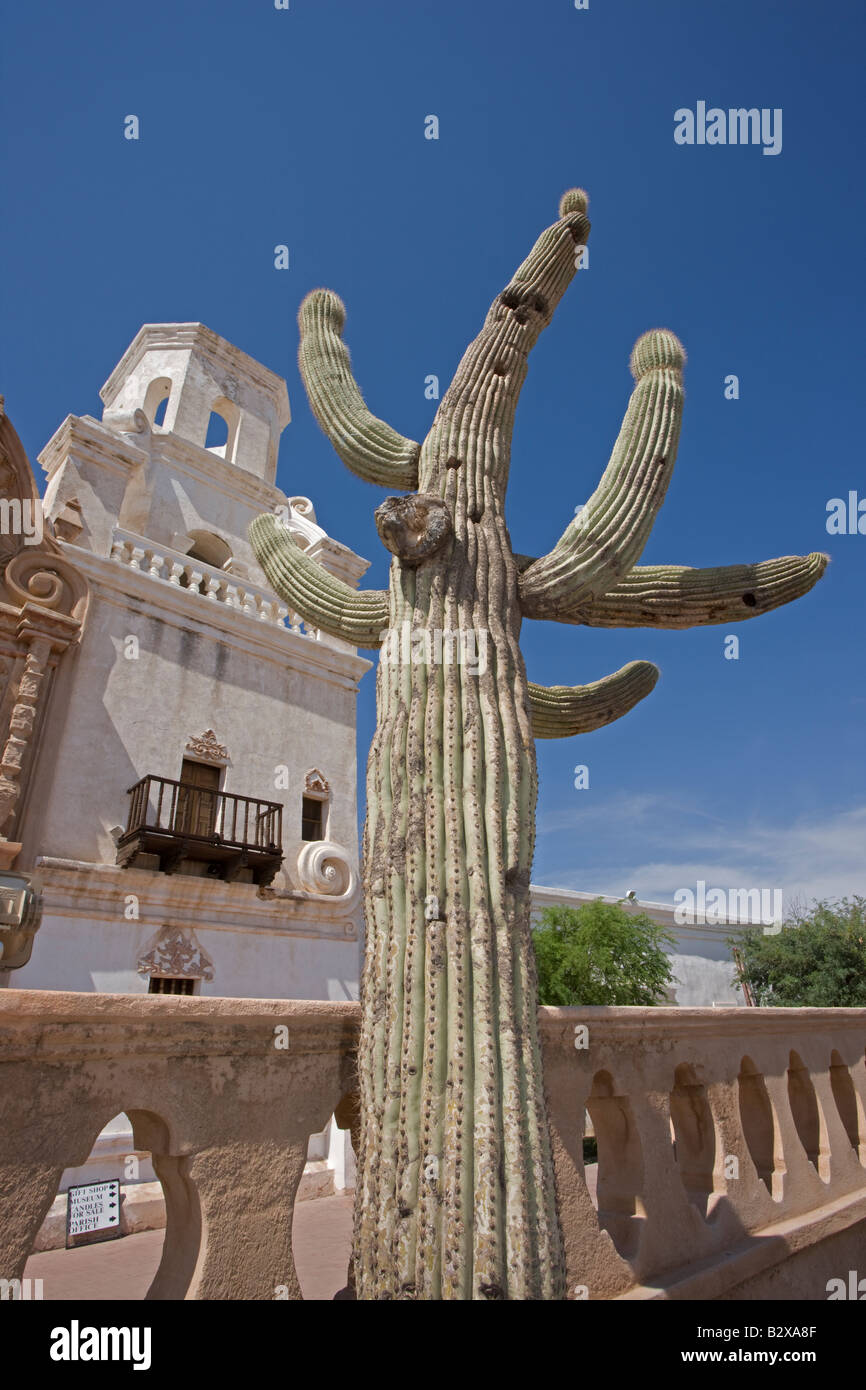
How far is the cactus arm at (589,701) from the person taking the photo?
455cm

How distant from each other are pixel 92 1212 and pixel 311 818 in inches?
228

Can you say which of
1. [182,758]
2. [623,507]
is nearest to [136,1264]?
[182,758]

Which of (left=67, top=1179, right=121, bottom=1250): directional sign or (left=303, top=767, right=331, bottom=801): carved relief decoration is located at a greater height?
(left=303, top=767, right=331, bottom=801): carved relief decoration

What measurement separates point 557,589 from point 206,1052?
102 inches

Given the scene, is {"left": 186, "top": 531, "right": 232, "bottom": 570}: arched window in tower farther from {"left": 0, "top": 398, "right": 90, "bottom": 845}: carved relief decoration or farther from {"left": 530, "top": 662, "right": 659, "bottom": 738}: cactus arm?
{"left": 530, "top": 662, "right": 659, "bottom": 738}: cactus arm

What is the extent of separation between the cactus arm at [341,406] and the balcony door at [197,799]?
6.25 m

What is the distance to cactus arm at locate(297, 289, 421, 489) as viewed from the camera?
426 cm

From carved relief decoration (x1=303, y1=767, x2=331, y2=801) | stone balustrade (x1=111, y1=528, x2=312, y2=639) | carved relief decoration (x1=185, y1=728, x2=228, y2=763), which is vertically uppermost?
stone balustrade (x1=111, y1=528, x2=312, y2=639)

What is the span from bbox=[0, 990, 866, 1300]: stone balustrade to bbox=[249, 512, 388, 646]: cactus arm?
6.84 ft

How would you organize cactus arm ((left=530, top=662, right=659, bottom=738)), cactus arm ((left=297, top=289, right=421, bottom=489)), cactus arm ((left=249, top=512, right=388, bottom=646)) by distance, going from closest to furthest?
cactus arm ((left=249, top=512, right=388, bottom=646)) < cactus arm ((left=297, top=289, right=421, bottom=489)) < cactus arm ((left=530, top=662, right=659, bottom=738))

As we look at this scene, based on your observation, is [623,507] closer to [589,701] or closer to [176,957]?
[589,701]

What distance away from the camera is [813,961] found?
1858 cm

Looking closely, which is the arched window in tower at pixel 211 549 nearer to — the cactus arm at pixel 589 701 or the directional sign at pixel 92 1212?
the directional sign at pixel 92 1212

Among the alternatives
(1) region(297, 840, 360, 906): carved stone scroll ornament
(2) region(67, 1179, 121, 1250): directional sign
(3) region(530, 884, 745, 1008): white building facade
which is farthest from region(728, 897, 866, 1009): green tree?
(2) region(67, 1179, 121, 1250): directional sign
